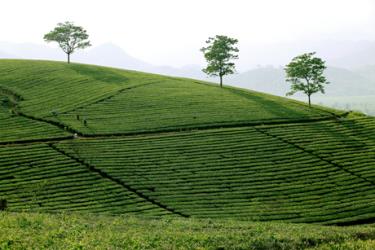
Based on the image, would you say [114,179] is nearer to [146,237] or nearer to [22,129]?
[22,129]

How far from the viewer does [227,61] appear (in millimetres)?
119125

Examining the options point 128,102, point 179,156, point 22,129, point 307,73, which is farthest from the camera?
point 307,73

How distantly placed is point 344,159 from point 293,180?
37.9 ft

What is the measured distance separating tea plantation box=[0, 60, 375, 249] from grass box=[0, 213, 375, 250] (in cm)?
64

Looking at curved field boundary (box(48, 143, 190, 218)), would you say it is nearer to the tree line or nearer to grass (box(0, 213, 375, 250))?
grass (box(0, 213, 375, 250))

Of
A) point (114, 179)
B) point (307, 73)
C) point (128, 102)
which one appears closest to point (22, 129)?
point (128, 102)

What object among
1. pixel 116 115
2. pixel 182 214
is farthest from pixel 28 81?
pixel 182 214

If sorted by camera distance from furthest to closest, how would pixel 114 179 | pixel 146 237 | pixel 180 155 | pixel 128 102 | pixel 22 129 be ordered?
1. pixel 128 102
2. pixel 22 129
3. pixel 180 155
4. pixel 114 179
5. pixel 146 237

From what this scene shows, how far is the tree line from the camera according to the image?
346 ft

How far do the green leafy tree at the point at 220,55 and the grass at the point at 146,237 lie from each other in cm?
8326

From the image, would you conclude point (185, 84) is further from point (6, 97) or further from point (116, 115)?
point (6, 97)

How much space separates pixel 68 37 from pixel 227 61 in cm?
4854

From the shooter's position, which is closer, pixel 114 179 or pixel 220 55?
pixel 114 179

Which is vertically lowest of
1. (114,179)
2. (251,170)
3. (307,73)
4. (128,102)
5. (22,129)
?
(114,179)
